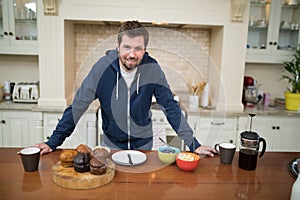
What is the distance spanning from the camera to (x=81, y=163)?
3.77ft

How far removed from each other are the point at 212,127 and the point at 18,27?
7.33 feet

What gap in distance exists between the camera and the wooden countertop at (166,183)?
108cm

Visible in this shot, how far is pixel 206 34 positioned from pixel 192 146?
6.64 ft

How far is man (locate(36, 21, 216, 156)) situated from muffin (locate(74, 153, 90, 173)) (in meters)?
0.39

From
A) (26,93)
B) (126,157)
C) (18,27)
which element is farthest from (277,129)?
(18,27)

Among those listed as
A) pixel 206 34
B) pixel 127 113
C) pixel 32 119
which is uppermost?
pixel 206 34

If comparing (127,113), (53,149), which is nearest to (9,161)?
(53,149)

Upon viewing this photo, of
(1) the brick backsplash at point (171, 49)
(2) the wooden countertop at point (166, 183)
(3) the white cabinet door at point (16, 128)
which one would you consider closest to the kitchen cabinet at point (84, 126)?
(3) the white cabinet door at point (16, 128)

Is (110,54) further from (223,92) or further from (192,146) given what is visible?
(223,92)

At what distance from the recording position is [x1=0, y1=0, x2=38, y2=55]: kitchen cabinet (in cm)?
286

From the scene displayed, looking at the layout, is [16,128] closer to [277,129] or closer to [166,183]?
[166,183]

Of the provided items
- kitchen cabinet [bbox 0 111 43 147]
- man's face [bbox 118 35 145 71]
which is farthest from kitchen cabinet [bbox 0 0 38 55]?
man's face [bbox 118 35 145 71]

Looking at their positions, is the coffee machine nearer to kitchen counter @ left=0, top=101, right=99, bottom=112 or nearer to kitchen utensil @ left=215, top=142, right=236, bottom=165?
kitchen counter @ left=0, top=101, right=99, bottom=112

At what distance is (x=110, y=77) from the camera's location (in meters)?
1.63
